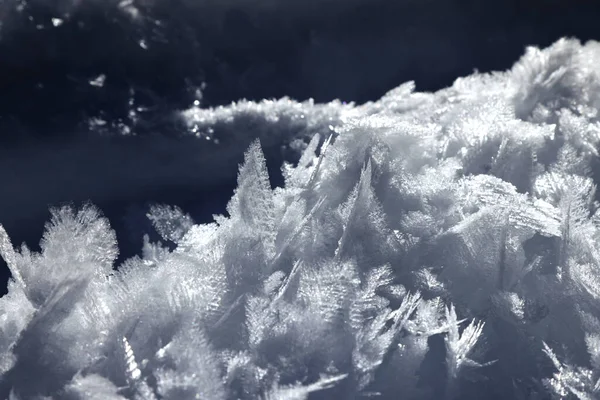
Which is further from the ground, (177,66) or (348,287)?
(177,66)

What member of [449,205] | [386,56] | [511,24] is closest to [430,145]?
[449,205]

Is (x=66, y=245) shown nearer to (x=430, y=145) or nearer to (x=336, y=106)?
(x=430, y=145)

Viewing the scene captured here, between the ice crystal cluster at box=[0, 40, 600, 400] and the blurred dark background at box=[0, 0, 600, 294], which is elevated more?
the blurred dark background at box=[0, 0, 600, 294]

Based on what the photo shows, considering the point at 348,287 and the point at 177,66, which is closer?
the point at 348,287

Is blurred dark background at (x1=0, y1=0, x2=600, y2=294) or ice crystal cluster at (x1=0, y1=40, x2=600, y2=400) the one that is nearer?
ice crystal cluster at (x1=0, y1=40, x2=600, y2=400)
